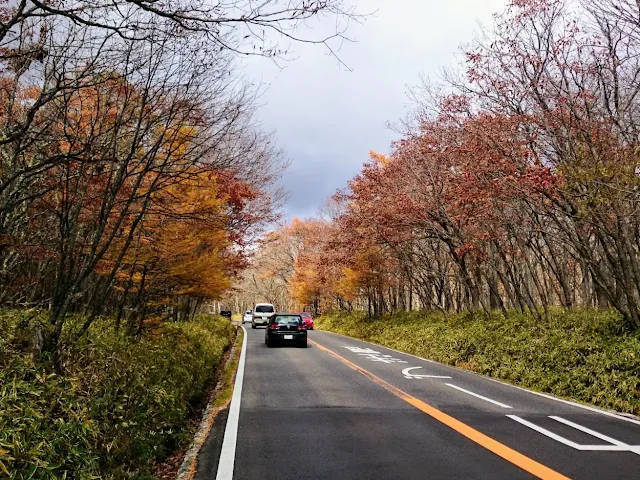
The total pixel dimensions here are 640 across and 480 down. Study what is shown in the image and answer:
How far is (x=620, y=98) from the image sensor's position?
34.2ft

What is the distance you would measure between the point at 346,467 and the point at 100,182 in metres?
6.18

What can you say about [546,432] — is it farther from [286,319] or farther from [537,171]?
[286,319]

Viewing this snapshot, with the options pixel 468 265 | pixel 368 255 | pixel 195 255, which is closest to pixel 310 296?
pixel 368 255

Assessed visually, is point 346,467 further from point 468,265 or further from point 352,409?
point 468,265

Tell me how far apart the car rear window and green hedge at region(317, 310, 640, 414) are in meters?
4.81

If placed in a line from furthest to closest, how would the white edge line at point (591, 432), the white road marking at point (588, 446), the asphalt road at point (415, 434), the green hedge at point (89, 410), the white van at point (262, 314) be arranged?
the white van at point (262, 314) → the white edge line at point (591, 432) → the white road marking at point (588, 446) → the asphalt road at point (415, 434) → the green hedge at point (89, 410)

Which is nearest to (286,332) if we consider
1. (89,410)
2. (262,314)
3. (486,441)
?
(486,441)

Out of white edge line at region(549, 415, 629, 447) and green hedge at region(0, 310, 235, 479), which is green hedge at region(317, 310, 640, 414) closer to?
white edge line at region(549, 415, 629, 447)

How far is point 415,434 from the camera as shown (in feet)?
19.5

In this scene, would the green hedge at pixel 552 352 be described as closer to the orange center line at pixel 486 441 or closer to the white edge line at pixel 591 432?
the white edge line at pixel 591 432

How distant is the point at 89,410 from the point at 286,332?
15267 millimetres

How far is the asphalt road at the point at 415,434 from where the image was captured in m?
4.64

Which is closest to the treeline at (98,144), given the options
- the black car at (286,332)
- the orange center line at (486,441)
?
the orange center line at (486,441)

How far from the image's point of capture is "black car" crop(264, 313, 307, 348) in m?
19.6
